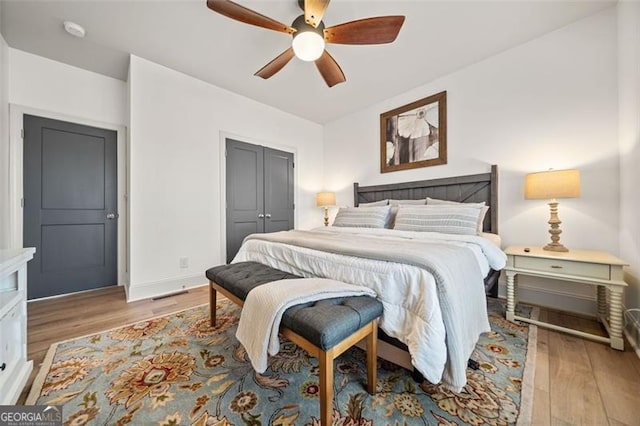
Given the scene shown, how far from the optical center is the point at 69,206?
2.81m

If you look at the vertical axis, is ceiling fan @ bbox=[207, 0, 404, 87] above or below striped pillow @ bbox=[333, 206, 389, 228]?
above

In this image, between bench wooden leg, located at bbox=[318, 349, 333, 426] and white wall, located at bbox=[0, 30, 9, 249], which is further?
white wall, located at bbox=[0, 30, 9, 249]

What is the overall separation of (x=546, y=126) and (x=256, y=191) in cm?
362

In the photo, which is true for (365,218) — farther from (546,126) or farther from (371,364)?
(546,126)

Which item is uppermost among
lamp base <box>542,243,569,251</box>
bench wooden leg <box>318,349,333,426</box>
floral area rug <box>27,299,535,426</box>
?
lamp base <box>542,243,569,251</box>

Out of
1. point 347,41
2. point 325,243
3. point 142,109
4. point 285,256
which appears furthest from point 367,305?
point 142,109

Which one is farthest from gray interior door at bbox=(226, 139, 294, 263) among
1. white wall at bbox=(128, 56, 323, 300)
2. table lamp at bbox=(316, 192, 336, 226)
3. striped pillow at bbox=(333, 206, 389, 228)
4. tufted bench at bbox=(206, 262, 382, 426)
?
tufted bench at bbox=(206, 262, 382, 426)

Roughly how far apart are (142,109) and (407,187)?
11.3ft

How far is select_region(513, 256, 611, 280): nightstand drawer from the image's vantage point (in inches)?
67.1

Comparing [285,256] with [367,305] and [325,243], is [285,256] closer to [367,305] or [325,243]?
[325,243]

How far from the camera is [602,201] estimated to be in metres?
2.08

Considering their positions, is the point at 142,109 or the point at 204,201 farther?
the point at 204,201

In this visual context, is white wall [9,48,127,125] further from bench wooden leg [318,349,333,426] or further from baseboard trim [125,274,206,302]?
bench wooden leg [318,349,333,426]

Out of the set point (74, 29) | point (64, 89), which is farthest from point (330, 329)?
point (64, 89)
